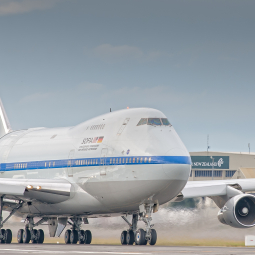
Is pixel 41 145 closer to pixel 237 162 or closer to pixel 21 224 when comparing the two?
pixel 21 224

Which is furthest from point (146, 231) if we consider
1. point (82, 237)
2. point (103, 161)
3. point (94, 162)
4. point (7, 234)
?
point (7, 234)

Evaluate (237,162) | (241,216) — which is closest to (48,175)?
(241,216)

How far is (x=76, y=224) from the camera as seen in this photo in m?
31.8

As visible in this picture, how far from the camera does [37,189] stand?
2730 centimetres

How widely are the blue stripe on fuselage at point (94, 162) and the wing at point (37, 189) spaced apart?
106 centimetres

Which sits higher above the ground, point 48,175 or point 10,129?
point 10,129

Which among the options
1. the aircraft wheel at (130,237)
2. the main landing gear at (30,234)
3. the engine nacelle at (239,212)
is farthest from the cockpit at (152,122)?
the main landing gear at (30,234)

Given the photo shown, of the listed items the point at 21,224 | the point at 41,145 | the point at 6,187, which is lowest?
the point at 21,224

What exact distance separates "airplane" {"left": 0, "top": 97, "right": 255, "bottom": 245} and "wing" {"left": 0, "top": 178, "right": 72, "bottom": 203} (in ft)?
0.15

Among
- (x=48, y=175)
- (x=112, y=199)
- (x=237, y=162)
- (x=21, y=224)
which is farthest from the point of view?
(x=237, y=162)

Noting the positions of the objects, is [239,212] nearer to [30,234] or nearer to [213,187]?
[213,187]

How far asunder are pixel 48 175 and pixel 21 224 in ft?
20.7

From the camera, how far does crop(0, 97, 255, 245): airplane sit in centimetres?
2483

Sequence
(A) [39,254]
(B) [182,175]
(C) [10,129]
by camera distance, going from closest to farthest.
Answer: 1. (A) [39,254]
2. (B) [182,175]
3. (C) [10,129]
